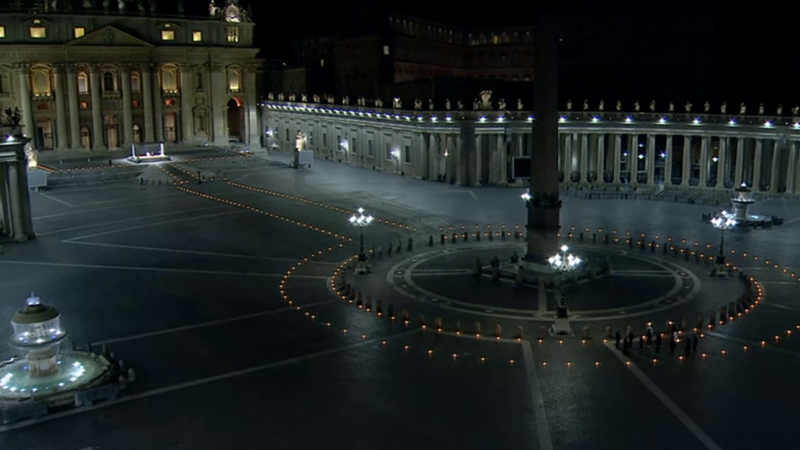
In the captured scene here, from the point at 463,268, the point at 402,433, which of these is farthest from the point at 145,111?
the point at 402,433

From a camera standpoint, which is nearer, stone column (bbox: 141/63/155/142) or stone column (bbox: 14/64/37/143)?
stone column (bbox: 14/64/37/143)

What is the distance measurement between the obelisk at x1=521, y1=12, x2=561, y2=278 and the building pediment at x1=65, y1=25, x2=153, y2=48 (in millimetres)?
80431

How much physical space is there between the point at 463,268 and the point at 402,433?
2163cm

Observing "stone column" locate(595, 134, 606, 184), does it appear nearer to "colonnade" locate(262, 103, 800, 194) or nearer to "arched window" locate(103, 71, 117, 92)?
"colonnade" locate(262, 103, 800, 194)

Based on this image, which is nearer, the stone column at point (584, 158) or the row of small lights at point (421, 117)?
the row of small lights at point (421, 117)

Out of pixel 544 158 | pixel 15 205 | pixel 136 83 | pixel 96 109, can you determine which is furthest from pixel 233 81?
pixel 544 158

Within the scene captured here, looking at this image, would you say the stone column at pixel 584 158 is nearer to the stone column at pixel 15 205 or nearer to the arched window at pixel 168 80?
the stone column at pixel 15 205

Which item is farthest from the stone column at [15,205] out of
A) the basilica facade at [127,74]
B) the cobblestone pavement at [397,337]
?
the basilica facade at [127,74]

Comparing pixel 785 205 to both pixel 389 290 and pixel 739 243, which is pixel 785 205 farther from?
pixel 389 290

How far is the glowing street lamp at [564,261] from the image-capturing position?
4156 cm

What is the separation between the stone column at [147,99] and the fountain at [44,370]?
283ft

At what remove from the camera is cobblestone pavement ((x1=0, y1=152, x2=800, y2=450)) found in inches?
971

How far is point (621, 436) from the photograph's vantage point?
23.9 meters

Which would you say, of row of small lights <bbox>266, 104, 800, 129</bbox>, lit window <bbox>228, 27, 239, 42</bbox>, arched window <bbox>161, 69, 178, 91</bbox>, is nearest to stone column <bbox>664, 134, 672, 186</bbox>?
row of small lights <bbox>266, 104, 800, 129</bbox>
